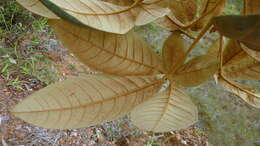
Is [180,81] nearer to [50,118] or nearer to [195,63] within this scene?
[195,63]

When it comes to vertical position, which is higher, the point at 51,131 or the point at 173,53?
the point at 173,53

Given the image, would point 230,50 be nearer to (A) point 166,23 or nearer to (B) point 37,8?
(A) point 166,23

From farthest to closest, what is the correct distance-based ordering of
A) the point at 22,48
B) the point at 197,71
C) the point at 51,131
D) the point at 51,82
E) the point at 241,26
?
the point at 22,48, the point at 51,82, the point at 51,131, the point at 197,71, the point at 241,26

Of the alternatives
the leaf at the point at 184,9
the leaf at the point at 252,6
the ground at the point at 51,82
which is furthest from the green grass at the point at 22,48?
the leaf at the point at 252,6

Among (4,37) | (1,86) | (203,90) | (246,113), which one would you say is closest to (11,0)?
(4,37)

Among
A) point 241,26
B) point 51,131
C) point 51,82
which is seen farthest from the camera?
point 51,82

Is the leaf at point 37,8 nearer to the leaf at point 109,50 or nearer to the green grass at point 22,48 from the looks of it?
the leaf at point 109,50

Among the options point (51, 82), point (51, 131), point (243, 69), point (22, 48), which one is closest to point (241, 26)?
point (243, 69)

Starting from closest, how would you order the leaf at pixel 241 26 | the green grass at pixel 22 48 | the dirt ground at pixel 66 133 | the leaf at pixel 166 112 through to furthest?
the leaf at pixel 241 26 → the leaf at pixel 166 112 → the dirt ground at pixel 66 133 → the green grass at pixel 22 48
